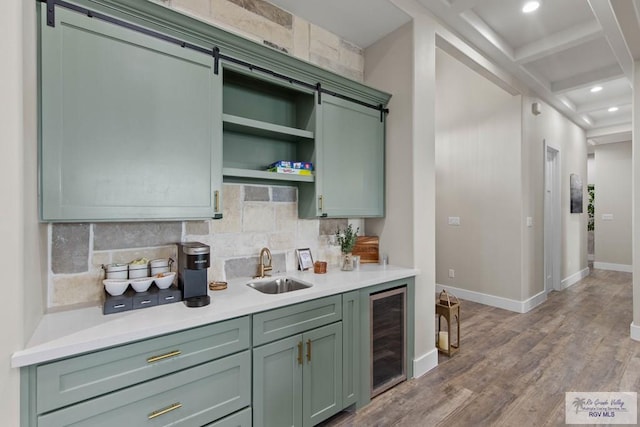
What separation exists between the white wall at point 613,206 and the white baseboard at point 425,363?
7180 millimetres

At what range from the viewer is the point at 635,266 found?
3.34m

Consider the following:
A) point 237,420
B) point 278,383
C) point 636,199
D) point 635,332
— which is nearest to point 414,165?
point 278,383

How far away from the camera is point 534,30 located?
3197 mm

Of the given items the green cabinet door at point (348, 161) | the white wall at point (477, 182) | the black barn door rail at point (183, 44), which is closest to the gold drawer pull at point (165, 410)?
the green cabinet door at point (348, 161)

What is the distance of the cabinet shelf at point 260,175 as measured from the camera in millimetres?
1904

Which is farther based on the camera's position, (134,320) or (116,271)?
(116,271)

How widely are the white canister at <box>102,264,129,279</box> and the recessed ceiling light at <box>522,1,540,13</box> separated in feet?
12.4

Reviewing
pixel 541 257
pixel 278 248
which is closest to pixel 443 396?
pixel 278 248

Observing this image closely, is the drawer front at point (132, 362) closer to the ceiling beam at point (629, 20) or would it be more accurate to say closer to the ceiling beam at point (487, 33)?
the ceiling beam at point (487, 33)

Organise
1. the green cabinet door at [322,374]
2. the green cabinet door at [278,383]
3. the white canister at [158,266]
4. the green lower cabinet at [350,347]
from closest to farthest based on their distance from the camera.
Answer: the green cabinet door at [278,383], the white canister at [158,266], the green cabinet door at [322,374], the green lower cabinet at [350,347]

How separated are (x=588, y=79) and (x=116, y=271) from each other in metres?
5.71

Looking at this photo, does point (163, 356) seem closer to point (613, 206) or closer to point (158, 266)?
point (158, 266)

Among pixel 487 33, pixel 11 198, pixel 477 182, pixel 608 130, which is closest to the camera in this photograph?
pixel 11 198

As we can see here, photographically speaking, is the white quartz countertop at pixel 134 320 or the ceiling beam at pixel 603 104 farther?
the ceiling beam at pixel 603 104
